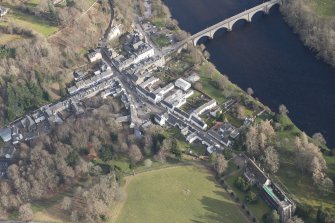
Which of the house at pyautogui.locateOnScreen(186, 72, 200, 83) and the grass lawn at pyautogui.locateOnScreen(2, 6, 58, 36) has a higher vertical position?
the grass lawn at pyautogui.locateOnScreen(2, 6, 58, 36)

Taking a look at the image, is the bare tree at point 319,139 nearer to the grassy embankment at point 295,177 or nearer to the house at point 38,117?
the grassy embankment at point 295,177

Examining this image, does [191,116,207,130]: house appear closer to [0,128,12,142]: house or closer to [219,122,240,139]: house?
[219,122,240,139]: house

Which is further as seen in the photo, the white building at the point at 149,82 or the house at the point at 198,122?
the white building at the point at 149,82

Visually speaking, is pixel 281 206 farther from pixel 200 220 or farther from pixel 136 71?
pixel 136 71

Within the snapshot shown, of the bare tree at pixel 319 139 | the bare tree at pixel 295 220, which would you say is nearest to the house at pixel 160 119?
the bare tree at pixel 319 139

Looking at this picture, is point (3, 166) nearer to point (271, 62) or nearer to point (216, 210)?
point (216, 210)

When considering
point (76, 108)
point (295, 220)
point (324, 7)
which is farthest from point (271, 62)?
point (295, 220)

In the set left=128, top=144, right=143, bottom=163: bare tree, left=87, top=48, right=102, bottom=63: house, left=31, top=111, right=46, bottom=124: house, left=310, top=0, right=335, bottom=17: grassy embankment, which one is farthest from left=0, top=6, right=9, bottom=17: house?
left=310, top=0, right=335, bottom=17: grassy embankment
